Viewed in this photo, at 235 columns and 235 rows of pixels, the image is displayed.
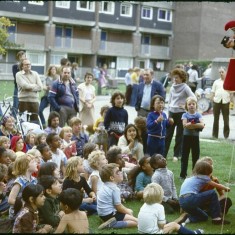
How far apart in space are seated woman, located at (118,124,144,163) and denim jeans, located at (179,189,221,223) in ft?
7.80

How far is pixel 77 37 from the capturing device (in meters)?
48.3

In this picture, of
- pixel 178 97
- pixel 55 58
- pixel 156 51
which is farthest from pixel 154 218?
pixel 156 51

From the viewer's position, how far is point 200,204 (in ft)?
20.7

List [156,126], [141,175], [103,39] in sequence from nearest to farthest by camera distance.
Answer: [141,175]
[156,126]
[103,39]

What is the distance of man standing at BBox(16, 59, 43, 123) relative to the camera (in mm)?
10406

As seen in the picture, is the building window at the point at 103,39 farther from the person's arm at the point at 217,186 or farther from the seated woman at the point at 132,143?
the person's arm at the point at 217,186

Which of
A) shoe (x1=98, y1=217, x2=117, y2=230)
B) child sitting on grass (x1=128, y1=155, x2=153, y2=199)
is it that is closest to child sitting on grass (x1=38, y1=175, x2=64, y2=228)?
shoe (x1=98, y1=217, x2=117, y2=230)

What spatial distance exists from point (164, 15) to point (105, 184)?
49.1 metres

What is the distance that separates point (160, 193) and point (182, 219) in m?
0.89

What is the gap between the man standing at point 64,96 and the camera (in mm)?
10336

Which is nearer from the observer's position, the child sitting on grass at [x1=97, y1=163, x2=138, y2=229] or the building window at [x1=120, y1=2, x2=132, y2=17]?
the child sitting on grass at [x1=97, y1=163, x2=138, y2=229]

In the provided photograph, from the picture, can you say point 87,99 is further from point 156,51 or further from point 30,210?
point 156,51

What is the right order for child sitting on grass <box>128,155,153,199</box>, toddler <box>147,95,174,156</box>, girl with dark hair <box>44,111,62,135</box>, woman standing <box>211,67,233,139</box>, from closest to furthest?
child sitting on grass <box>128,155,153,199</box>
toddler <box>147,95,174,156</box>
girl with dark hair <box>44,111,62,135</box>
woman standing <box>211,67,233,139</box>

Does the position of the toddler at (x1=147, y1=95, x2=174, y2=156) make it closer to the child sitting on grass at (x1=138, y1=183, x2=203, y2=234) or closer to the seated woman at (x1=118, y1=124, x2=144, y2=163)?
the seated woman at (x1=118, y1=124, x2=144, y2=163)
